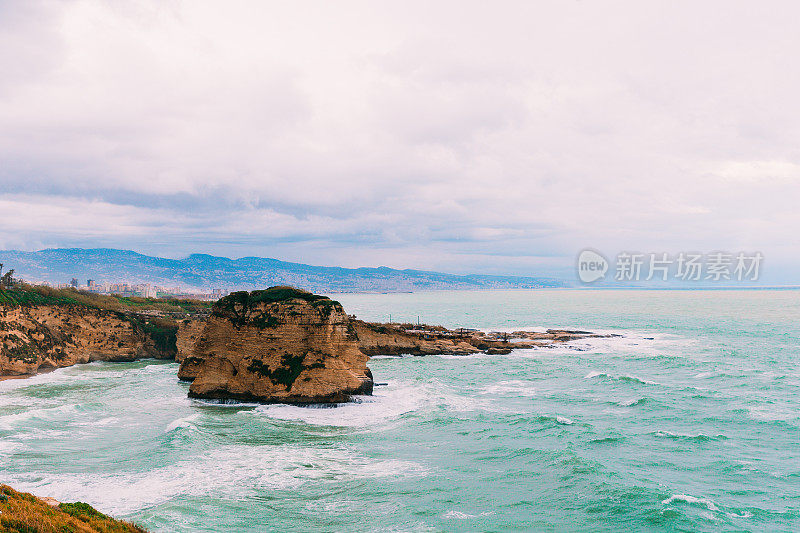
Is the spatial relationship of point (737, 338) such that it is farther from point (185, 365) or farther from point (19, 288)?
point (19, 288)

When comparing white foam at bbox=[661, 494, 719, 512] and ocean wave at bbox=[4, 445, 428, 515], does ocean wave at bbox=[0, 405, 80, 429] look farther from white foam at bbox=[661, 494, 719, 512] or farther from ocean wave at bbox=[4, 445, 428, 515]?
white foam at bbox=[661, 494, 719, 512]

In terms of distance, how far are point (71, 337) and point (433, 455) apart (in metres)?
51.7

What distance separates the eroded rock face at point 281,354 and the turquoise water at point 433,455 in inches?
65.1

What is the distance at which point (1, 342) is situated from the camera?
48656mm

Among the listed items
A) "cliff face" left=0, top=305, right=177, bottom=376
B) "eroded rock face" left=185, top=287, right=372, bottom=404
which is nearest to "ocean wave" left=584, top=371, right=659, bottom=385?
"eroded rock face" left=185, top=287, right=372, bottom=404

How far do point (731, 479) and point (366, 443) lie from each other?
1609 cm

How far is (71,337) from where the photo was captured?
59312 mm

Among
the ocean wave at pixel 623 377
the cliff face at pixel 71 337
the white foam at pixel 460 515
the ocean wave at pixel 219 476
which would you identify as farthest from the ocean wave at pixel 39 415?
the ocean wave at pixel 623 377

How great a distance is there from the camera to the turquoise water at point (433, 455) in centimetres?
1823

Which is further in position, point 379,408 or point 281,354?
point 281,354

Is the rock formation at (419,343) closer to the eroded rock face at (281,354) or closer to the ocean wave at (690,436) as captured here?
the eroded rock face at (281,354)

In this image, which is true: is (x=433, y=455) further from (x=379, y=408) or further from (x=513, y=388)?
(x=513, y=388)

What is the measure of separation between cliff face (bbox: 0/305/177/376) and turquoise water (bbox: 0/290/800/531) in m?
6.30

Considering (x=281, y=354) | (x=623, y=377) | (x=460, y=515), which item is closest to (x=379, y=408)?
(x=281, y=354)
